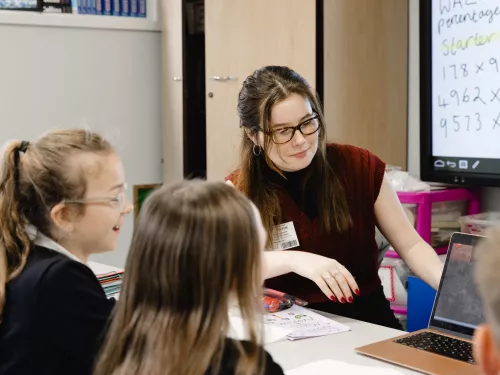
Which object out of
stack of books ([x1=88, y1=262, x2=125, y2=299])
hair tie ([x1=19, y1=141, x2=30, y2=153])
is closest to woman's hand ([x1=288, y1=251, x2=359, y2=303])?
stack of books ([x1=88, y1=262, x2=125, y2=299])

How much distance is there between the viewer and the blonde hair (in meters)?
0.67

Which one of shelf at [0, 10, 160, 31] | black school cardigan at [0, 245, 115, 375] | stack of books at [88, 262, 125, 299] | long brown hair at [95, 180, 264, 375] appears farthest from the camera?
shelf at [0, 10, 160, 31]

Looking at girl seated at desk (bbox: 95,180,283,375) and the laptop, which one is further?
the laptop

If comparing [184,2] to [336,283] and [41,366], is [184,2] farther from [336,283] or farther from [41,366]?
[41,366]

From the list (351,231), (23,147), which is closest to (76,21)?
(351,231)

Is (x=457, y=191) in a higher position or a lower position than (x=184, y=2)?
lower

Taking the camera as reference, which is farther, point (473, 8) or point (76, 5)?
point (76, 5)

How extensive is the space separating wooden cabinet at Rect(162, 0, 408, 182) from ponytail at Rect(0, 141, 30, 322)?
1668 millimetres

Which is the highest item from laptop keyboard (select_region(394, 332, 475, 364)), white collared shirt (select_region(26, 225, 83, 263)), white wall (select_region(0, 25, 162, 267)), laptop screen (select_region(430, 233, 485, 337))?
white wall (select_region(0, 25, 162, 267))

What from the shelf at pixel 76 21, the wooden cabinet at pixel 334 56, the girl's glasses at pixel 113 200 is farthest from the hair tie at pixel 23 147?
the shelf at pixel 76 21

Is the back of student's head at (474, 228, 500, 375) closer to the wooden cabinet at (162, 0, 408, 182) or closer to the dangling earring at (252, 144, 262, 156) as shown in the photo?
the dangling earring at (252, 144, 262, 156)

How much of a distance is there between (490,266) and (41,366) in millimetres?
854

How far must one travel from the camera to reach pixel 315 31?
2826mm

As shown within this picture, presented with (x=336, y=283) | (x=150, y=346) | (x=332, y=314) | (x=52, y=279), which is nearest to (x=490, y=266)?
(x=150, y=346)
